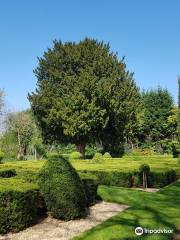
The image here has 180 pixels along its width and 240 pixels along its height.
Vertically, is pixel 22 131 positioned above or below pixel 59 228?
above

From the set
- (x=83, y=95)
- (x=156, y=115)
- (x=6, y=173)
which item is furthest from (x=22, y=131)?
(x=6, y=173)

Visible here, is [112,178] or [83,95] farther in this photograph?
[83,95]

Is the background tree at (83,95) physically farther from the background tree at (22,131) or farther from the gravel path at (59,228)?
the gravel path at (59,228)

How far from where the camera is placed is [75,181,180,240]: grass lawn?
28.2 ft

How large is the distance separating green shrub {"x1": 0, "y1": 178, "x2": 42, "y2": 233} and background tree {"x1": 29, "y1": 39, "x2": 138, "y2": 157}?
3111cm

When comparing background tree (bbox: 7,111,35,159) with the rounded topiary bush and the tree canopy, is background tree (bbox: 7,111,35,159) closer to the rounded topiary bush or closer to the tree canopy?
the tree canopy

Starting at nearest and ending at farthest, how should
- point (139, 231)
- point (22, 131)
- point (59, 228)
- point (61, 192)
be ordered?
point (139, 231) → point (59, 228) → point (61, 192) → point (22, 131)

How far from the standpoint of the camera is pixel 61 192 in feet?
33.2

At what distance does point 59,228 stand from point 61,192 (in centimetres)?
99

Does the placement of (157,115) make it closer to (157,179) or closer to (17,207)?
(157,179)

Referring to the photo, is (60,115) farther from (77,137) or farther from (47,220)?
(47,220)

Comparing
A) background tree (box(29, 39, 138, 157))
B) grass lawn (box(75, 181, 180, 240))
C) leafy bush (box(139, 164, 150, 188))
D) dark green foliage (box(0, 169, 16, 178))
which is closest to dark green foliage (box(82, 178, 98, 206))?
grass lawn (box(75, 181, 180, 240))

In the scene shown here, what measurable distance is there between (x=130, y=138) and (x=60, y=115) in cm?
2371

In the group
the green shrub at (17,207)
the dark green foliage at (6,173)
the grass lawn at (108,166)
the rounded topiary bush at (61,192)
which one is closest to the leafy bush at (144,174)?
the grass lawn at (108,166)
